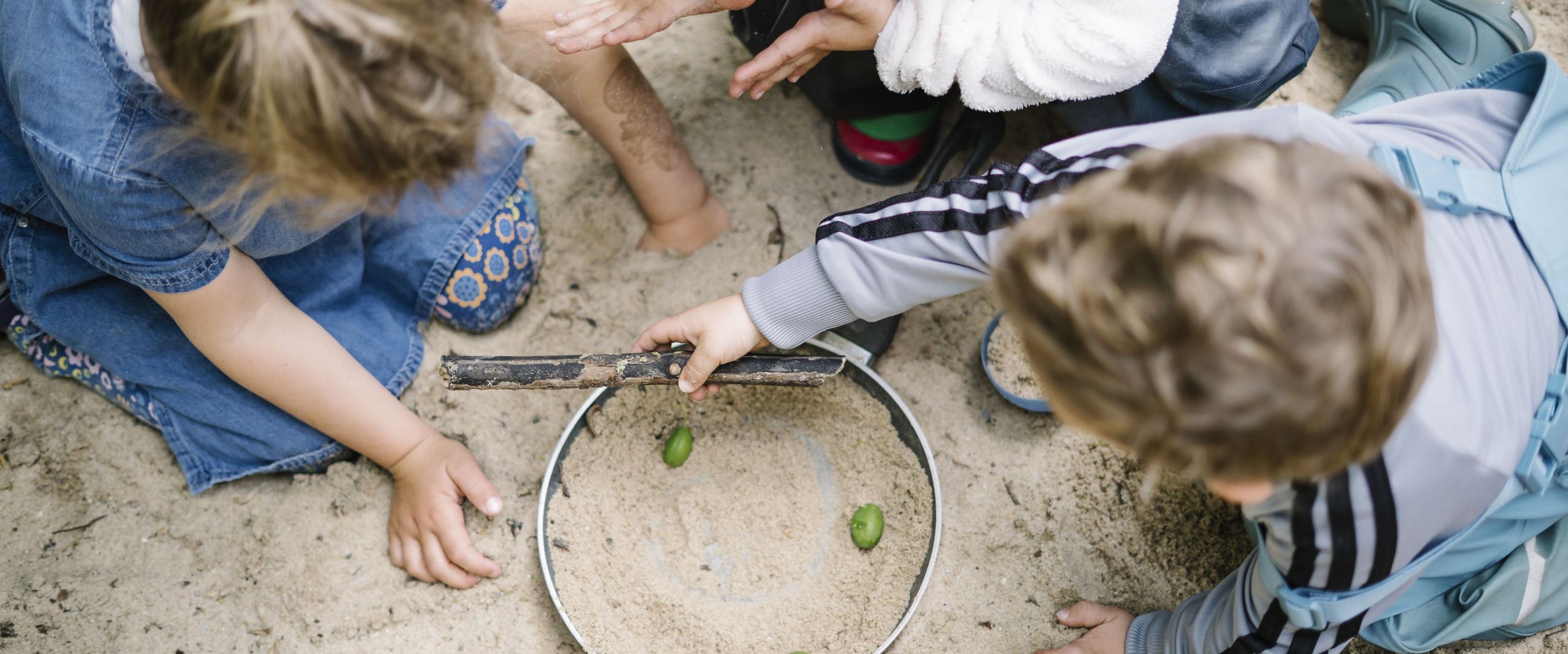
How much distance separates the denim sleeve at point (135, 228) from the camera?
2.73 ft

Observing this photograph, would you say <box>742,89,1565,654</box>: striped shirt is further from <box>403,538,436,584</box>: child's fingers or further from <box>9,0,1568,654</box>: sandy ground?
<box>403,538,436,584</box>: child's fingers

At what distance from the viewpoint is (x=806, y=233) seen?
1.34 metres

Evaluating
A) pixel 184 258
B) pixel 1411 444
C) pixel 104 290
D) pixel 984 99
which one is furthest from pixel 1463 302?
pixel 104 290

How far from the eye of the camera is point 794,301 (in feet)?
3.27

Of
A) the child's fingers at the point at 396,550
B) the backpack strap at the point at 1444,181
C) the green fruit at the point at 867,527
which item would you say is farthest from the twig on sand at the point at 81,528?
the backpack strap at the point at 1444,181

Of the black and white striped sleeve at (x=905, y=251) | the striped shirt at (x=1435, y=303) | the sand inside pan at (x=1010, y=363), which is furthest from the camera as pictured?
the sand inside pan at (x=1010, y=363)

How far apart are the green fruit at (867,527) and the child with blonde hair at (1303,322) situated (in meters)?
0.24

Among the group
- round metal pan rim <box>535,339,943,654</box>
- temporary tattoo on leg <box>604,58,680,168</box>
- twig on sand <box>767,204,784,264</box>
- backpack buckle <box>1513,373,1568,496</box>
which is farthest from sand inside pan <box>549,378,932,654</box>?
backpack buckle <box>1513,373,1568,496</box>

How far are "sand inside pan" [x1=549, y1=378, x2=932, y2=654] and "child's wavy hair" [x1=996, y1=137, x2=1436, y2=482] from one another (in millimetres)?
503

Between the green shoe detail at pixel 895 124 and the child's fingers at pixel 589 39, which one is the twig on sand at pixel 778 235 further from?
the child's fingers at pixel 589 39

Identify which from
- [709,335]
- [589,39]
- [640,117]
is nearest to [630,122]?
[640,117]

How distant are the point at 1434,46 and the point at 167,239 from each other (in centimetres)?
159

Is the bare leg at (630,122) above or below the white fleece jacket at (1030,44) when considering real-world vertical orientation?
below

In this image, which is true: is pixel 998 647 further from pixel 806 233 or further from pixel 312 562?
pixel 312 562
